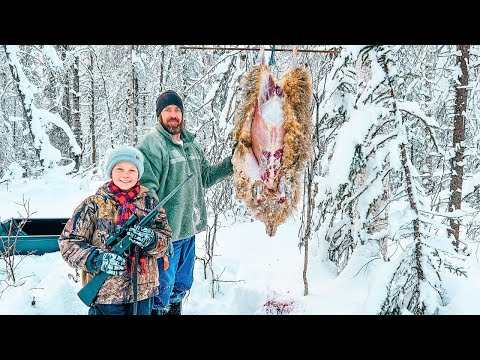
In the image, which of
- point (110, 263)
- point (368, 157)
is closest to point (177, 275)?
point (110, 263)

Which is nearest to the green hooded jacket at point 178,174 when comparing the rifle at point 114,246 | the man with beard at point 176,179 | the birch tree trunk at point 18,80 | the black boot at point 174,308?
the man with beard at point 176,179

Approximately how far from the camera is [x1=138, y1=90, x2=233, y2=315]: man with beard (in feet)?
10.6

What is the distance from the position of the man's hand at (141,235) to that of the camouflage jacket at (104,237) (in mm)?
121

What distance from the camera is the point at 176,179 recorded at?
3.36 meters

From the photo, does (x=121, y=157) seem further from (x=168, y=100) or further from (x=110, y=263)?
(x=168, y=100)

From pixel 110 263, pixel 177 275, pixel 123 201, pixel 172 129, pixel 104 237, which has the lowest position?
pixel 177 275

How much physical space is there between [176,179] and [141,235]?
966 mm

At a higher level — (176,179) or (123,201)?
(176,179)

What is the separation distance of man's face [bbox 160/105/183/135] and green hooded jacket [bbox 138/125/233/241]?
0.05 meters

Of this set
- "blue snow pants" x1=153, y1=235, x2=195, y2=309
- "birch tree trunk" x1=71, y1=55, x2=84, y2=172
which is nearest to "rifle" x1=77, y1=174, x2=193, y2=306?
"blue snow pants" x1=153, y1=235, x2=195, y2=309

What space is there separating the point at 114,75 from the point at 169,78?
379 centimetres

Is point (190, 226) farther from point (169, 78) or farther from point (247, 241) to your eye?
point (169, 78)

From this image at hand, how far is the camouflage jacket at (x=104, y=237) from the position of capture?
2.47 metres

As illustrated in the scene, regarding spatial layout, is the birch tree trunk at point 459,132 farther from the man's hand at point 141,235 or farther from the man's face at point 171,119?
the man's hand at point 141,235
